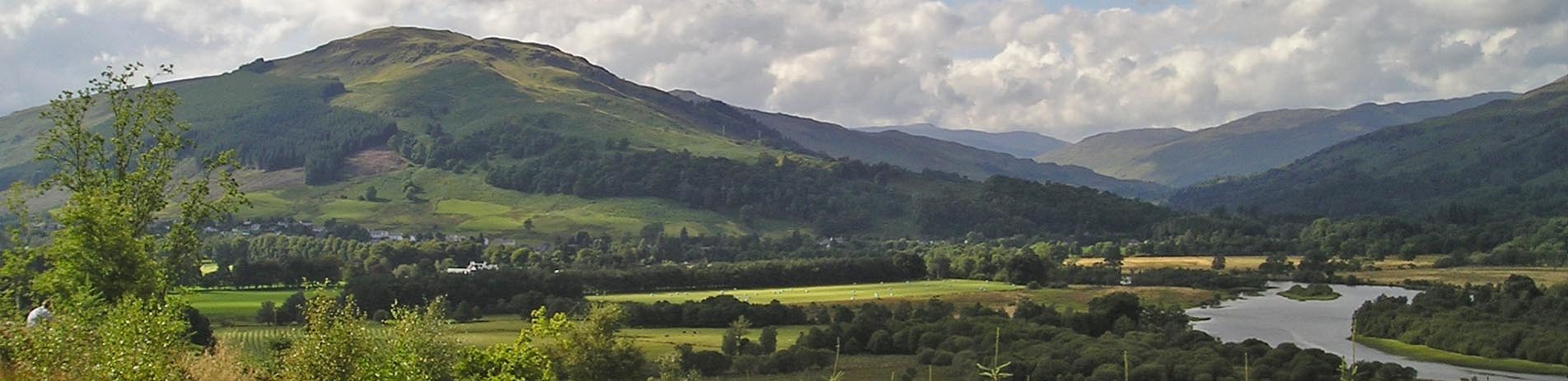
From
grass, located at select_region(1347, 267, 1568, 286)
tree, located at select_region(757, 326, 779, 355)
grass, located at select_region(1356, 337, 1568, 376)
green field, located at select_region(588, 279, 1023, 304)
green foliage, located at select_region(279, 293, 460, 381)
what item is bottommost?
grass, located at select_region(1356, 337, 1568, 376)

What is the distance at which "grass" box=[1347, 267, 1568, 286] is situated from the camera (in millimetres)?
126500

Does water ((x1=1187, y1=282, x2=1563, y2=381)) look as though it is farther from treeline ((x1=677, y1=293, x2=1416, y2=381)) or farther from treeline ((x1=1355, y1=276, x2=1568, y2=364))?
treeline ((x1=677, y1=293, x2=1416, y2=381))

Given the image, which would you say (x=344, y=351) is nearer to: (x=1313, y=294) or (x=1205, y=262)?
(x=1313, y=294)

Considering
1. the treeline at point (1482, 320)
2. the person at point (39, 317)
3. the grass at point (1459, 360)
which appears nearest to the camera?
the person at point (39, 317)

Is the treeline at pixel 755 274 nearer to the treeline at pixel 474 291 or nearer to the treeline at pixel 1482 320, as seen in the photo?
the treeline at pixel 474 291

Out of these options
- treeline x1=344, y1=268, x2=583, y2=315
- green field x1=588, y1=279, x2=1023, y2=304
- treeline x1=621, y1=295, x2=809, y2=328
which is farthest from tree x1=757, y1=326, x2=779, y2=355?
green field x1=588, y1=279, x2=1023, y2=304

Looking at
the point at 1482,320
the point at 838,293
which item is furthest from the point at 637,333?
the point at 1482,320

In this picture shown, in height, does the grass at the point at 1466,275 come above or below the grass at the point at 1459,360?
above

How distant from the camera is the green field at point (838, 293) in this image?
387 feet

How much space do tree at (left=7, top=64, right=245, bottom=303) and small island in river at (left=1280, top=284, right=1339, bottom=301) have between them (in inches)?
4455

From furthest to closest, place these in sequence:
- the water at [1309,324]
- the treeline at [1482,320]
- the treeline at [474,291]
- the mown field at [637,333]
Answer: the treeline at [474,291] → the treeline at [1482,320] → the water at [1309,324] → the mown field at [637,333]

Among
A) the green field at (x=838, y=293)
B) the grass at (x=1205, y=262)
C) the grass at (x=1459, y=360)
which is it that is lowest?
the grass at (x=1459, y=360)

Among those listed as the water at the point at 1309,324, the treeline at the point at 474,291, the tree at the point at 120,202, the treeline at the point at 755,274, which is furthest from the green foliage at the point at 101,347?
the treeline at the point at 755,274

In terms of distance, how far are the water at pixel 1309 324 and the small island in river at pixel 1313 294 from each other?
1.16 metres
